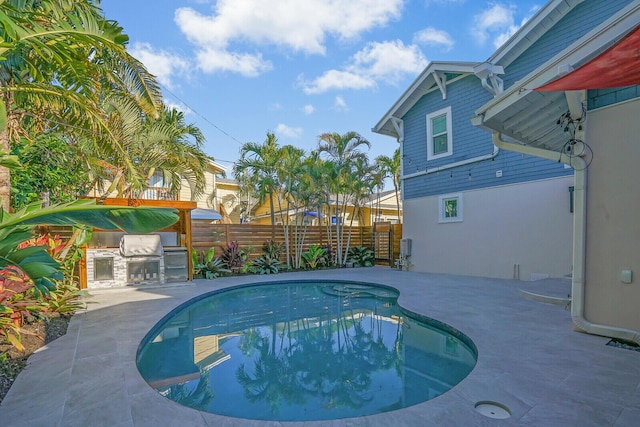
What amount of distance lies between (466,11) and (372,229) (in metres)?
8.78

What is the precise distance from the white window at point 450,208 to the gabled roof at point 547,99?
4.25m

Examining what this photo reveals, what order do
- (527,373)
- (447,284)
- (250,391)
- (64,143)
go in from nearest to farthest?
(527,373) < (250,391) < (64,143) < (447,284)

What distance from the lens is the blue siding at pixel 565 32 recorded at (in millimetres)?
8297

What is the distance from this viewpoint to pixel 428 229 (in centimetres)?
1236

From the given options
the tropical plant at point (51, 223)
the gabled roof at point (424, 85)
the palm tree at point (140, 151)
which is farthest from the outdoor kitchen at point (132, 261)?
the gabled roof at point (424, 85)

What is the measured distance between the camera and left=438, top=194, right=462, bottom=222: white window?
447 inches

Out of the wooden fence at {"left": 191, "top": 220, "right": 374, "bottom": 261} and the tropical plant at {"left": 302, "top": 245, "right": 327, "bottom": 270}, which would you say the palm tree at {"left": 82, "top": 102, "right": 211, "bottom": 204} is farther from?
the tropical plant at {"left": 302, "top": 245, "right": 327, "bottom": 270}

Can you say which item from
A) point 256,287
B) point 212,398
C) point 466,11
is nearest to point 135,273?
point 256,287

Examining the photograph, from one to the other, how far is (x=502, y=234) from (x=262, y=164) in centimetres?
812

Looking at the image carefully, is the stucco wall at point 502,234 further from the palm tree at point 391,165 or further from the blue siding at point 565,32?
the palm tree at point 391,165

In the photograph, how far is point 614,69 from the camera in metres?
3.11

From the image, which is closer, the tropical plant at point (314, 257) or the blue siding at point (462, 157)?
the blue siding at point (462, 157)

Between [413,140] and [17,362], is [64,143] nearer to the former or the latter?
[17,362]

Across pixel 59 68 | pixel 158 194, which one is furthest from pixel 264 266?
pixel 59 68
